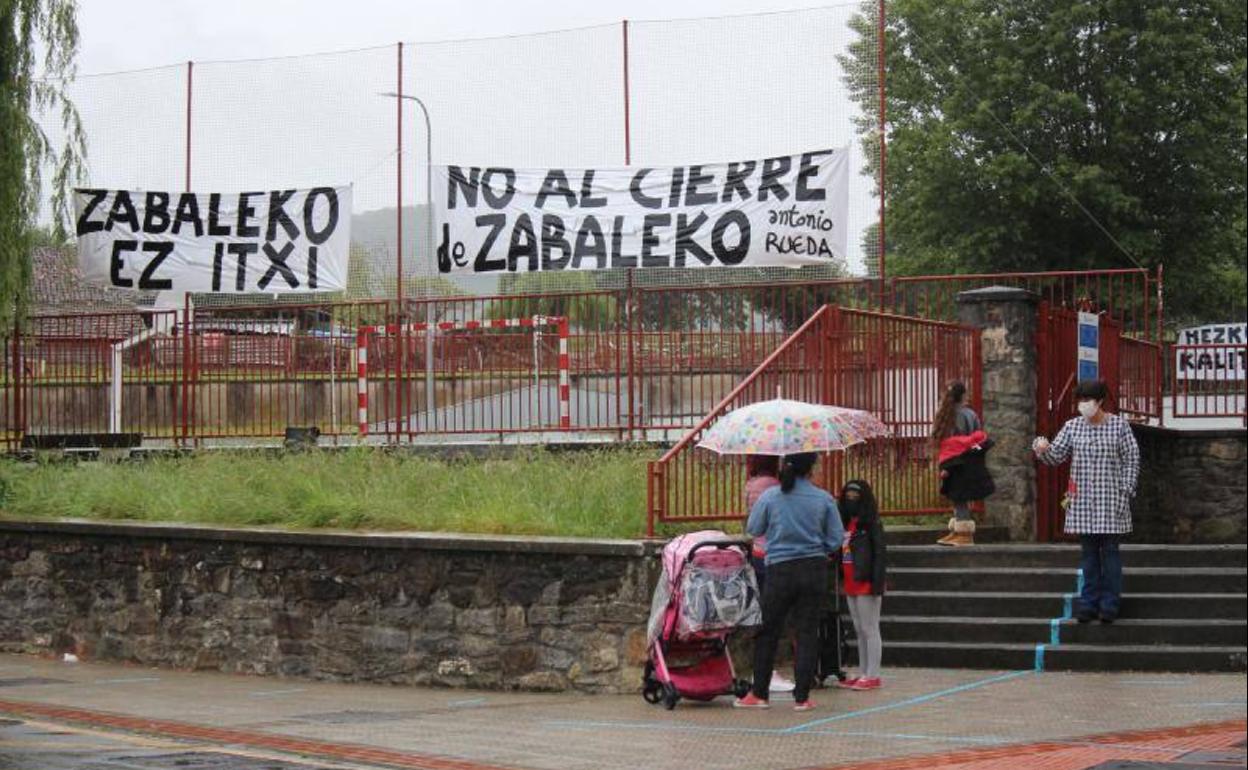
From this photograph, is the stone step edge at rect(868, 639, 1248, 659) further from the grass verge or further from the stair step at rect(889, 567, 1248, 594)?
the grass verge

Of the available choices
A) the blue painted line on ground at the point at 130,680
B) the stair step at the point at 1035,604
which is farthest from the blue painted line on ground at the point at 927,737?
the blue painted line on ground at the point at 130,680

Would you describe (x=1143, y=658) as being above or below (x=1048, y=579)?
below

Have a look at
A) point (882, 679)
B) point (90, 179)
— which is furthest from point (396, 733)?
point (90, 179)

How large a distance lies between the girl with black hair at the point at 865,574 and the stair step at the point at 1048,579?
191 centimetres

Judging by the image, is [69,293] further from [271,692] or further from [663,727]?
[663,727]

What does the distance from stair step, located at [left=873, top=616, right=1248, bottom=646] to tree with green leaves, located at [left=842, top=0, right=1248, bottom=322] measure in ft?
99.6

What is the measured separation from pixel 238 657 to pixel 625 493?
3.46 m

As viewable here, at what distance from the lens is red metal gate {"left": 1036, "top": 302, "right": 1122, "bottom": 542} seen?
1669cm

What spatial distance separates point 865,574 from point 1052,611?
81.1 inches

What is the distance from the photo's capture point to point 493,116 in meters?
21.1

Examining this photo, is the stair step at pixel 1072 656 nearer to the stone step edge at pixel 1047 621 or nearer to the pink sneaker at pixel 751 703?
the stone step edge at pixel 1047 621

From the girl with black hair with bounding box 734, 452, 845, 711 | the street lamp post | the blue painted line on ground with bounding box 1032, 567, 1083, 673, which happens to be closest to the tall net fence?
the street lamp post

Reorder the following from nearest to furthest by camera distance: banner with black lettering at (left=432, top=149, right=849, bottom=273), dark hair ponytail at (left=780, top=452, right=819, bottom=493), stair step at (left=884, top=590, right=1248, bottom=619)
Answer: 1. dark hair ponytail at (left=780, top=452, right=819, bottom=493)
2. stair step at (left=884, top=590, right=1248, bottom=619)
3. banner with black lettering at (left=432, top=149, right=849, bottom=273)

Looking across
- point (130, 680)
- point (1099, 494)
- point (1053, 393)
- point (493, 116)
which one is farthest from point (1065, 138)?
point (130, 680)
